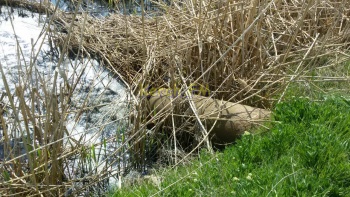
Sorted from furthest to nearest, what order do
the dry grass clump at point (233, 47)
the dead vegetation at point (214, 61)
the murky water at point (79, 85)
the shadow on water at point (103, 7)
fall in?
1. the shadow on water at point (103, 7)
2. the dry grass clump at point (233, 47)
3. the dead vegetation at point (214, 61)
4. the murky water at point (79, 85)

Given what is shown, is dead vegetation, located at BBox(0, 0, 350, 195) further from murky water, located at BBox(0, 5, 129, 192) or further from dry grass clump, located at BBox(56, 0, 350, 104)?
murky water, located at BBox(0, 5, 129, 192)

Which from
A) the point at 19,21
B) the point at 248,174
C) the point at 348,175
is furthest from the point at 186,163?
the point at 19,21

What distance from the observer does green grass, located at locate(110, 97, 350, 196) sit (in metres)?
2.91

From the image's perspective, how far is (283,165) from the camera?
3109mm

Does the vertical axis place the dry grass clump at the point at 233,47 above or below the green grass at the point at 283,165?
above

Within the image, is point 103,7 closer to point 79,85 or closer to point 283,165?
point 79,85

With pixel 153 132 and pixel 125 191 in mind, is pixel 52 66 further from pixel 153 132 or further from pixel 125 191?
pixel 125 191

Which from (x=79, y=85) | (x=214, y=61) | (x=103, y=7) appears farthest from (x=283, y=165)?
(x=103, y=7)

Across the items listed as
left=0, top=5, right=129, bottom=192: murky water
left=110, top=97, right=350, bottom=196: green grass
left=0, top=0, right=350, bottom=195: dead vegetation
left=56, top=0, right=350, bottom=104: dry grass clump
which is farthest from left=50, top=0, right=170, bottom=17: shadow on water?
left=110, top=97, right=350, bottom=196: green grass

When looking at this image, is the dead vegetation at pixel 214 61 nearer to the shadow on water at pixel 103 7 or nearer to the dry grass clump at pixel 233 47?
the dry grass clump at pixel 233 47

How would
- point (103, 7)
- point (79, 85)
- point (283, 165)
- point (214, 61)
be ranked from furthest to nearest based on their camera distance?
1. point (103, 7)
2. point (79, 85)
3. point (214, 61)
4. point (283, 165)

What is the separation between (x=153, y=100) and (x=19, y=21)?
321cm

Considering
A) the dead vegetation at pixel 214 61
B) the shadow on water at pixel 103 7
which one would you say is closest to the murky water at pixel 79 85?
the dead vegetation at pixel 214 61

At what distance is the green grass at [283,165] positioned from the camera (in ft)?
9.56
